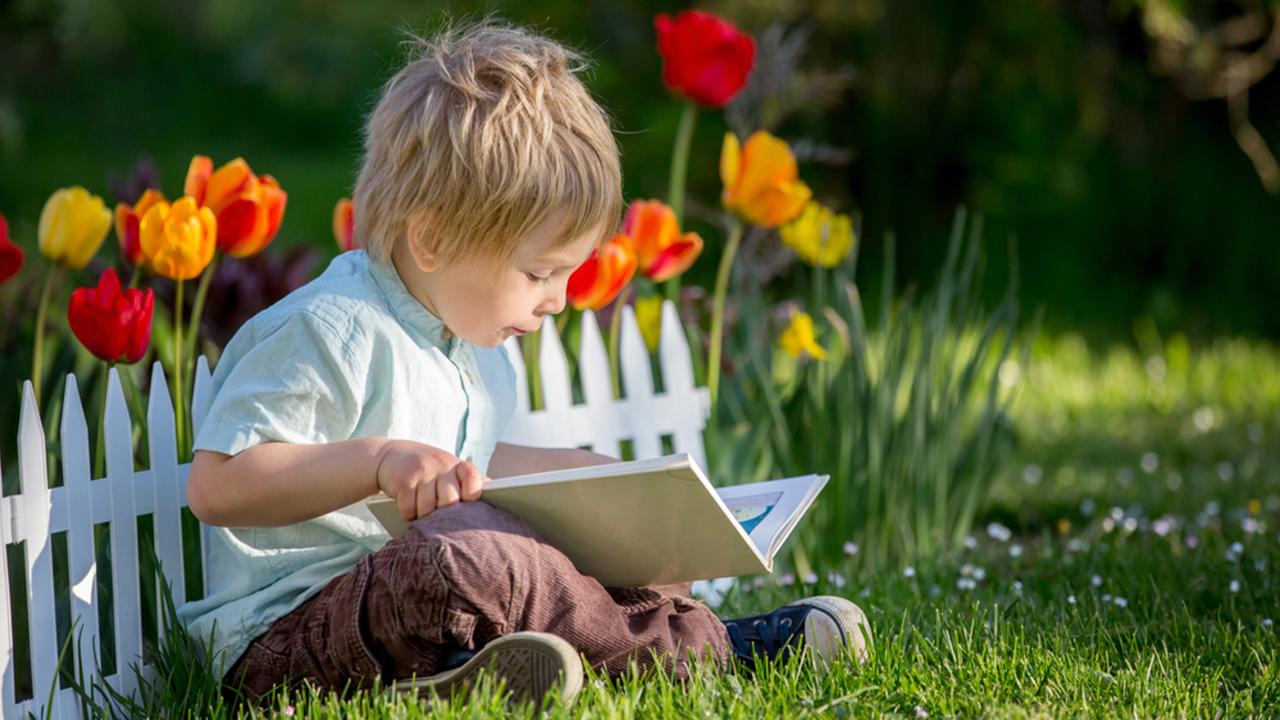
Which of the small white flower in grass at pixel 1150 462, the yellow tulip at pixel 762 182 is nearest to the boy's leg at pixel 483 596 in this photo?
the yellow tulip at pixel 762 182

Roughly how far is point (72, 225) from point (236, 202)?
→ 0.30 metres

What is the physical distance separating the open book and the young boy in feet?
0.15

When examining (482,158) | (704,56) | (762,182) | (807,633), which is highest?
(704,56)

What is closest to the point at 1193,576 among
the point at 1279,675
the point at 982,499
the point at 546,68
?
the point at 1279,675

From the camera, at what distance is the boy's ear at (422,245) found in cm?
195

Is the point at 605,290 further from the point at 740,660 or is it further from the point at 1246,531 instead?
the point at 1246,531

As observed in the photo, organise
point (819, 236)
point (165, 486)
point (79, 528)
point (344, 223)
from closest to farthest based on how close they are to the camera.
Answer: point (79, 528) < point (165, 486) < point (344, 223) < point (819, 236)

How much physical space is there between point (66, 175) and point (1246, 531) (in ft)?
27.7

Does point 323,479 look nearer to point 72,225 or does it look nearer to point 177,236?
point 177,236

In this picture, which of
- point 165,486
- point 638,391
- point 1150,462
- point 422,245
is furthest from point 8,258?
point 1150,462

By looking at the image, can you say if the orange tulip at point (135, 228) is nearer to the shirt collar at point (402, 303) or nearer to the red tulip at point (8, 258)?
the red tulip at point (8, 258)

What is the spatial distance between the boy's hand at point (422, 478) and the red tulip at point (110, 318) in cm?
53

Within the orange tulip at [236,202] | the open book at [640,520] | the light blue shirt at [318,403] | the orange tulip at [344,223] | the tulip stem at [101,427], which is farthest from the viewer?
the orange tulip at [344,223]

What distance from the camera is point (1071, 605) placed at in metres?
2.45
